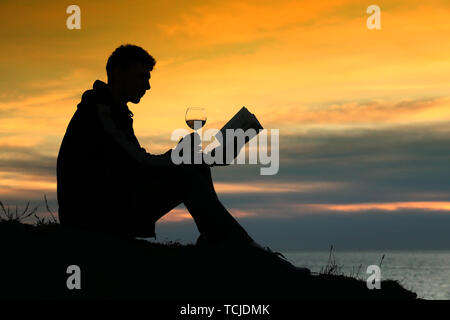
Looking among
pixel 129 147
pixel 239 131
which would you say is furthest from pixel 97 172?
pixel 239 131

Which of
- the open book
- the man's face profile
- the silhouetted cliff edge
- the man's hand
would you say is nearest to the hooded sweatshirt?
the man's face profile

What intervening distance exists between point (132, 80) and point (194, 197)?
5.04 feet

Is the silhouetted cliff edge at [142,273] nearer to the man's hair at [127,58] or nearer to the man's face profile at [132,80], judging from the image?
the man's face profile at [132,80]

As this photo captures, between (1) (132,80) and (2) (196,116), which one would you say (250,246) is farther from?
(1) (132,80)

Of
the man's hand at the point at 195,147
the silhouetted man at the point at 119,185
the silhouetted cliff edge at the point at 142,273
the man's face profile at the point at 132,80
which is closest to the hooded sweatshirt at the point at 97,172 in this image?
the silhouetted man at the point at 119,185

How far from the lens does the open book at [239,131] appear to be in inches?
271

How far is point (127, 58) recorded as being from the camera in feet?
25.1

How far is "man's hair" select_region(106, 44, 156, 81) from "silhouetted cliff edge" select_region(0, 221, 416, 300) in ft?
6.42

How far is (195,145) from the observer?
6.98 m
